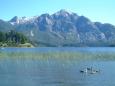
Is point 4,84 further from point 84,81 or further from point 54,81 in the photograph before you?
point 84,81

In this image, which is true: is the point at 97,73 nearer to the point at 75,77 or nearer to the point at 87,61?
the point at 75,77

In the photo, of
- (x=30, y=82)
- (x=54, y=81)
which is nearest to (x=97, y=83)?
(x=54, y=81)

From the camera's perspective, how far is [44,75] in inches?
2365

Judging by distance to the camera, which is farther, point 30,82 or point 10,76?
point 10,76

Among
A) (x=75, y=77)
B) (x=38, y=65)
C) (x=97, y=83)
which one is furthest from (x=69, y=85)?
(x=38, y=65)

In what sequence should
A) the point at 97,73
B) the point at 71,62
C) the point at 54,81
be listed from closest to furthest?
the point at 54,81 → the point at 97,73 → the point at 71,62

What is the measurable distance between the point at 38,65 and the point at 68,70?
33.9 feet

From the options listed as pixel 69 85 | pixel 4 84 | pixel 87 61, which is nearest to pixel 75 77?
pixel 69 85

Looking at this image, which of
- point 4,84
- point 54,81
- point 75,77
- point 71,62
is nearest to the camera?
point 4,84

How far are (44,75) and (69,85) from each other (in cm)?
1166

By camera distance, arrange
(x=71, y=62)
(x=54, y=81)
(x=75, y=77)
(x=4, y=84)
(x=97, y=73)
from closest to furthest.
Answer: (x=4, y=84), (x=54, y=81), (x=75, y=77), (x=97, y=73), (x=71, y=62)

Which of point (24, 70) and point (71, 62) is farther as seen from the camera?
point (71, 62)

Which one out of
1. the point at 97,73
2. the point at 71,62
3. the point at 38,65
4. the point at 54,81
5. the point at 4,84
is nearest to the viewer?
the point at 4,84

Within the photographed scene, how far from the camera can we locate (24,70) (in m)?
66.3
